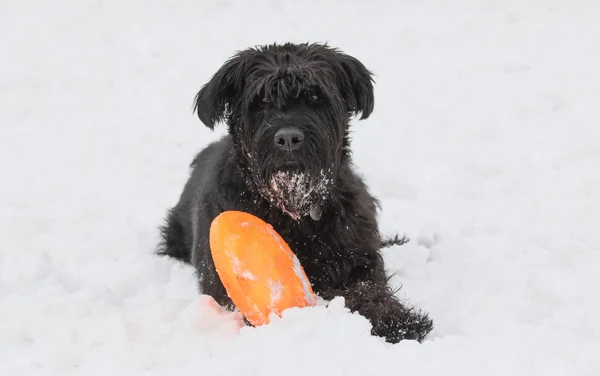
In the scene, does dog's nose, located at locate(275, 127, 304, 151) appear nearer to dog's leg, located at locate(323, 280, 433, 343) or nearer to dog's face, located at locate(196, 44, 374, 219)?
dog's face, located at locate(196, 44, 374, 219)

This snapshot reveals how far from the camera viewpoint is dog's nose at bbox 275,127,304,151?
373 centimetres

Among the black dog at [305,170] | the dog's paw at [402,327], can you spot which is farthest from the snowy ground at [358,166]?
the black dog at [305,170]

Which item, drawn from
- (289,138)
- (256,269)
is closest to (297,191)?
(289,138)

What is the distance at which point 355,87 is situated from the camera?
432cm

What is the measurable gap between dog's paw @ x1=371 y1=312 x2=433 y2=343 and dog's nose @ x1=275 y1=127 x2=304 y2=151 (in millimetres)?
1000

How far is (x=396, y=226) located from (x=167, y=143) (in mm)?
2959

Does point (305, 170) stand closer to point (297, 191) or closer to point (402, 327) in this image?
point (297, 191)

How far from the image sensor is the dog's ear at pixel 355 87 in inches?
168

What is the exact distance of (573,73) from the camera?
8.02 meters

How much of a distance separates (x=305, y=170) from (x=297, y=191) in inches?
5.8

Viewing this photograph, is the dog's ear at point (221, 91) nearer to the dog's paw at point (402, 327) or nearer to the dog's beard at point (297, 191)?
the dog's beard at point (297, 191)

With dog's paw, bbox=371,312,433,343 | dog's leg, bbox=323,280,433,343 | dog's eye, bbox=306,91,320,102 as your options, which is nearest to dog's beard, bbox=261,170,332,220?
dog's eye, bbox=306,91,320,102

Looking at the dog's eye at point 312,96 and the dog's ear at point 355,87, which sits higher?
the dog's ear at point 355,87

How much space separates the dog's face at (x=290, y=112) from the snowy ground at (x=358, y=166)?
73cm
